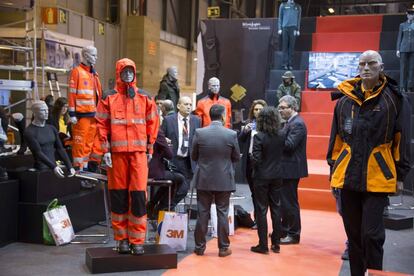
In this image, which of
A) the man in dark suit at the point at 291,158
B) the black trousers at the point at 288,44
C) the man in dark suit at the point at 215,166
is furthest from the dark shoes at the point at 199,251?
the black trousers at the point at 288,44

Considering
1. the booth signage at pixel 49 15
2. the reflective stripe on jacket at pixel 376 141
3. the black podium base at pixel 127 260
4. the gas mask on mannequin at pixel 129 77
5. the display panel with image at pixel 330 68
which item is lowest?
the black podium base at pixel 127 260

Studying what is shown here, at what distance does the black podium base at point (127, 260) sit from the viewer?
434 centimetres

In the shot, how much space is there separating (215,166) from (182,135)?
1459 millimetres

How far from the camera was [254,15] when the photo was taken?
85.5ft

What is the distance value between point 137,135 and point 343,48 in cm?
867

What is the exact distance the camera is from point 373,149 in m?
3.20

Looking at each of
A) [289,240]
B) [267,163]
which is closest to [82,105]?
[267,163]

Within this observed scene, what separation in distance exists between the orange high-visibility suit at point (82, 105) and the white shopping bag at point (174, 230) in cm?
164

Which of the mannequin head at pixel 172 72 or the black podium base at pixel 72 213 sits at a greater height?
the mannequin head at pixel 172 72

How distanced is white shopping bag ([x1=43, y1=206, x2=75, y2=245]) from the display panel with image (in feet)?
24.5

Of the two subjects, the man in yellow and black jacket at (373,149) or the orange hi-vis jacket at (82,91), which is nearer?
the man in yellow and black jacket at (373,149)

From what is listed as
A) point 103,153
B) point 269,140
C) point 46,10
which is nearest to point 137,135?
point 103,153

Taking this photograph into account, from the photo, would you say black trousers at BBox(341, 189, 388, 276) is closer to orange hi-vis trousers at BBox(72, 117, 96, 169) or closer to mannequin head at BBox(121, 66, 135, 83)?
mannequin head at BBox(121, 66, 135, 83)

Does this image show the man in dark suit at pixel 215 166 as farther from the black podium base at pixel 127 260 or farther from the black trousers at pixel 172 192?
the black trousers at pixel 172 192
